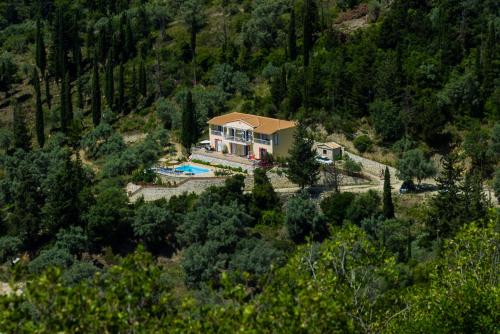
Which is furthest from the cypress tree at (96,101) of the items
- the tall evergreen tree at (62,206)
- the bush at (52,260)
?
the bush at (52,260)

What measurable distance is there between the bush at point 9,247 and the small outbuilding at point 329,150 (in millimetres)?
20664

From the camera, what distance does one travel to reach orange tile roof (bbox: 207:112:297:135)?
5975 centimetres

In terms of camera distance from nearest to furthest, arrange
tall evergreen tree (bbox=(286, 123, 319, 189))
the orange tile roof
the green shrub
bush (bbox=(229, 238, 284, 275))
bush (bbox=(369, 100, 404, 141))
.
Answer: bush (bbox=(229, 238, 284, 275)) < the green shrub < tall evergreen tree (bbox=(286, 123, 319, 189)) < bush (bbox=(369, 100, 404, 141)) < the orange tile roof

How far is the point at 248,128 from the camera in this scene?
199 feet

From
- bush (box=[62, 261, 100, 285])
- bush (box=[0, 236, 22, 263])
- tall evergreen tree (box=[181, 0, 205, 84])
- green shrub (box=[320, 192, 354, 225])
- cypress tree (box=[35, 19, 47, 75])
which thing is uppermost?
tall evergreen tree (box=[181, 0, 205, 84])

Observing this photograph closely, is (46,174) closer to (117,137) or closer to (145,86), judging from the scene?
(117,137)

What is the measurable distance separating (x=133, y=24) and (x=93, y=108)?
1740 cm

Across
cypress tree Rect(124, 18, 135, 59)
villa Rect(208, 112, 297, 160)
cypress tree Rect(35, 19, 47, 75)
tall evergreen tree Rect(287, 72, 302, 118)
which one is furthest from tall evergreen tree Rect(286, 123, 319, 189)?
cypress tree Rect(35, 19, 47, 75)

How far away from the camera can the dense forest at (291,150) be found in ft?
76.6

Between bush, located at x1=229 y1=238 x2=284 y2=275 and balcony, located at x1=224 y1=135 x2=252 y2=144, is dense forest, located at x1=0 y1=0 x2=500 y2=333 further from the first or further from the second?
balcony, located at x1=224 y1=135 x2=252 y2=144

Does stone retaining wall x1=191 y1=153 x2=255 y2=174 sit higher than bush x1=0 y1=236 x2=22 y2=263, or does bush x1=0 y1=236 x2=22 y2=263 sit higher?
stone retaining wall x1=191 y1=153 x2=255 y2=174

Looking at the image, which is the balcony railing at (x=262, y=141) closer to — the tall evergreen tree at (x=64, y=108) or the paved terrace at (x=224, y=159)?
the paved terrace at (x=224, y=159)

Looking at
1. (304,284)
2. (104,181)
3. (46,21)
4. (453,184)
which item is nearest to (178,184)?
(104,181)

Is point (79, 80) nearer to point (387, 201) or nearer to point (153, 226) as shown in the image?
point (153, 226)
